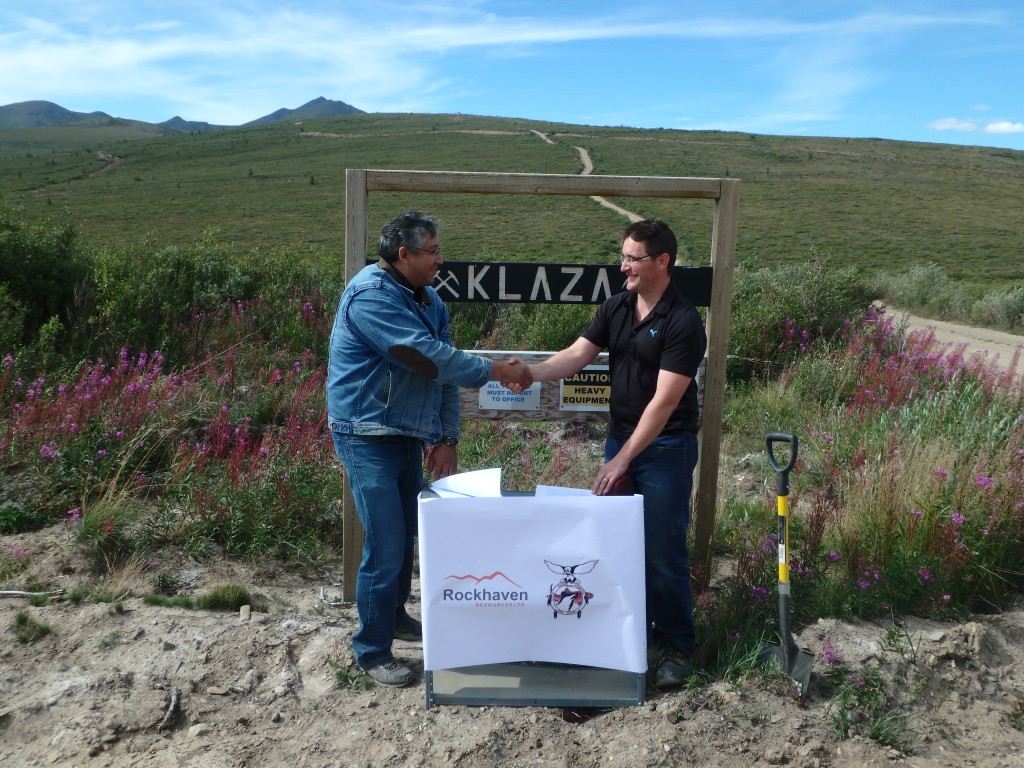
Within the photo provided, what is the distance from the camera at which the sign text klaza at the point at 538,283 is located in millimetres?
4094

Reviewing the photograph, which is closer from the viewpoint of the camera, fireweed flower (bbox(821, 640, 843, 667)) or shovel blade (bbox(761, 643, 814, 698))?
shovel blade (bbox(761, 643, 814, 698))

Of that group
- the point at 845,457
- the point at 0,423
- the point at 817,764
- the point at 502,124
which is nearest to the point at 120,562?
the point at 0,423

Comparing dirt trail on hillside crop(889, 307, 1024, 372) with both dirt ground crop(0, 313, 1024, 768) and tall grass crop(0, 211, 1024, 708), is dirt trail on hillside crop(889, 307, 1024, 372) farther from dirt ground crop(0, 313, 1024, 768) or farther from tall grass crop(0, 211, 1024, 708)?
dirt ground crop(0, 313, 1024, 768)

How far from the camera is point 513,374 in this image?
3.72m

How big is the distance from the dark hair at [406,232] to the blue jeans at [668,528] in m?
1.23

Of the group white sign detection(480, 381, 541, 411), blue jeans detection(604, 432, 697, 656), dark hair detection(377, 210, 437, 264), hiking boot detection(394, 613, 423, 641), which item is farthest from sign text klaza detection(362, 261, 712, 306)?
hiking boot detection(394, 613, 423, 641)

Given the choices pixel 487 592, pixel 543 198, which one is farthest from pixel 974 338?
pixel 543 198

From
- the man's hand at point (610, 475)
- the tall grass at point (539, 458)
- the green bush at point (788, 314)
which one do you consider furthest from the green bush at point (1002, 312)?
the man's hand at point (610, 475)

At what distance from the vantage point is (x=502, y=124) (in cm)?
11250

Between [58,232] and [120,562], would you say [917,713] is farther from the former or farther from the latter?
[58,232]

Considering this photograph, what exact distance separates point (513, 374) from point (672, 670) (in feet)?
4.74

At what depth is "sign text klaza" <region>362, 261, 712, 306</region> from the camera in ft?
13.4

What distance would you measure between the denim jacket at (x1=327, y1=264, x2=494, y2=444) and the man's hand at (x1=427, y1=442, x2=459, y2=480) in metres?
0.18

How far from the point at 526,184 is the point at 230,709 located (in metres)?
2.69
